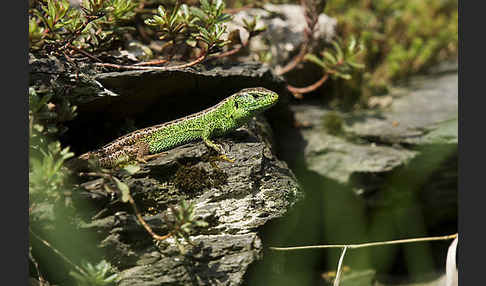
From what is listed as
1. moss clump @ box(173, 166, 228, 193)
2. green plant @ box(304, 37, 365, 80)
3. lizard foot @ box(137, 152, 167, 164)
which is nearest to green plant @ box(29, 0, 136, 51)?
lizard foot @ box(137, 152, 167, 164)

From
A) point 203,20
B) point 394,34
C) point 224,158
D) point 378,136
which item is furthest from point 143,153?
point 394,34

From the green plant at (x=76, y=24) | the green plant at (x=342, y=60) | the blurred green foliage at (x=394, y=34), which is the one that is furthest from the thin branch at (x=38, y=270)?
the blurred green foliage at (x=394, y=34)

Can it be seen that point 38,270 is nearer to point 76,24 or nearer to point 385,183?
point 76,24

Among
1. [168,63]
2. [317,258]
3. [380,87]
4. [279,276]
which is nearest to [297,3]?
[380,87]

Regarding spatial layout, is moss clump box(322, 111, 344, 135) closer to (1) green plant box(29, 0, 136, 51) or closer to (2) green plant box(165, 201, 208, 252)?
(1) green plant box(29, 0, 136, 51)

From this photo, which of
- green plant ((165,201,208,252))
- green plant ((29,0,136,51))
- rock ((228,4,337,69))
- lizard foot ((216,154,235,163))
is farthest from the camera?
rock ((228,4,337,69))

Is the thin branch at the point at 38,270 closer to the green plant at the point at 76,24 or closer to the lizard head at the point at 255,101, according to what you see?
the green plant at the point at 76,24
